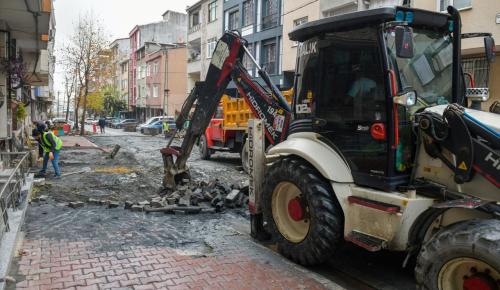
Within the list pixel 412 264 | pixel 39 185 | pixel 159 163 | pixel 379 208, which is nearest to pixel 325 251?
pixel 379 208

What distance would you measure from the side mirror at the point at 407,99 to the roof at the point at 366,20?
76 cm

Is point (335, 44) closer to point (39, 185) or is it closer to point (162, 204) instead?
point (162, 204)

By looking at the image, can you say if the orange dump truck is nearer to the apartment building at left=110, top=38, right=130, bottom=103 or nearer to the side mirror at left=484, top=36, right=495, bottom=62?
the side mirror at left=484, top=36, right=495, bottom=62

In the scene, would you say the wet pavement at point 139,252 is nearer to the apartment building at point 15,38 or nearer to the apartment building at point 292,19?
the apartment building at point 15,38

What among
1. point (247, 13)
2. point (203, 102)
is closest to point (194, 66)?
point (247, 13)

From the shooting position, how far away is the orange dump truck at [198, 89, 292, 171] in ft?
45.8

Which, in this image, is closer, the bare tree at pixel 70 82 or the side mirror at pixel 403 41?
the side mirror at pixel 403 41

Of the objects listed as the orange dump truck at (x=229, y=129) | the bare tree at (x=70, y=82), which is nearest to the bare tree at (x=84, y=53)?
the bare tree at (x=70, y=82)

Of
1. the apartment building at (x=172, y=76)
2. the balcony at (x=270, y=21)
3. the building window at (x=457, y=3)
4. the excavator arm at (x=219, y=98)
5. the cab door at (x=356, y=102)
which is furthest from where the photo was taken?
the apartment building at (x=172, y=76)

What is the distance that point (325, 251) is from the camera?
479 centimetres

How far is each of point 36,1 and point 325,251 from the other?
605cm

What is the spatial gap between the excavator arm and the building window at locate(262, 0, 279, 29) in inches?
761

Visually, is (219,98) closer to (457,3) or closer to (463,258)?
(463,258)

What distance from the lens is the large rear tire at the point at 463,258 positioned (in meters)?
3.24
